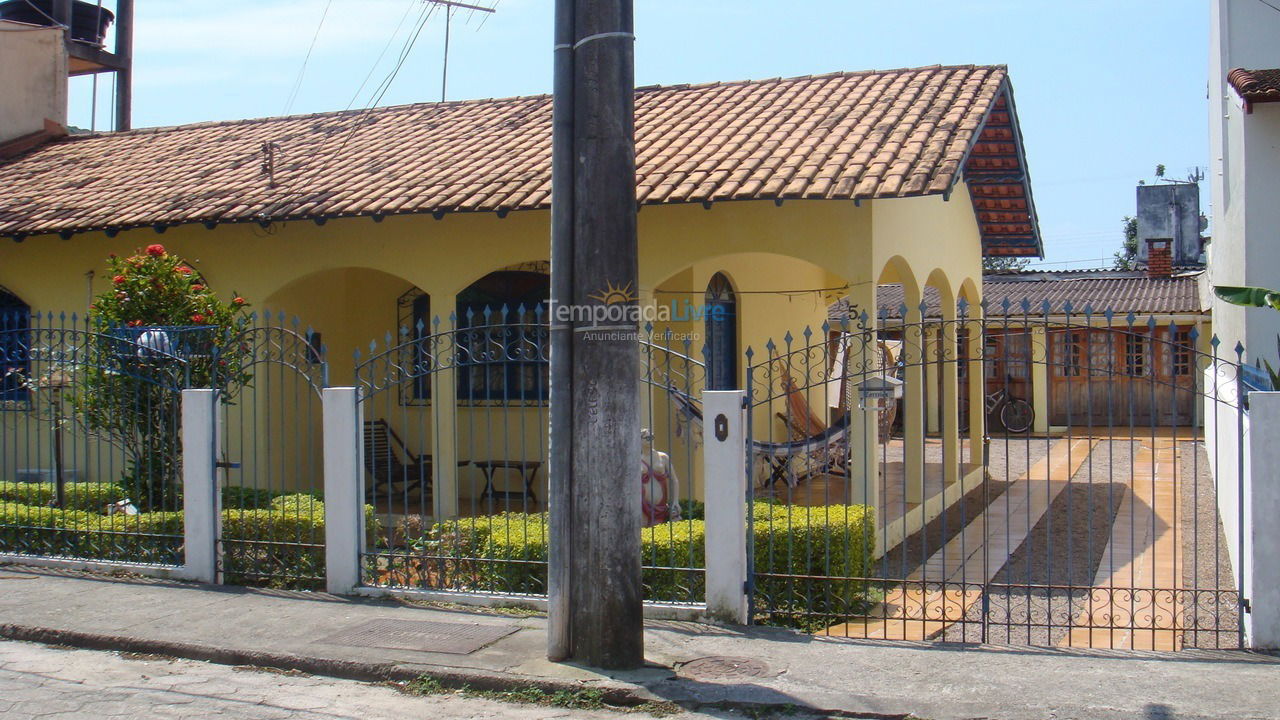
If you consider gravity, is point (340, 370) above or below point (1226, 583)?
above

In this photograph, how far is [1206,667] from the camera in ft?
18.8

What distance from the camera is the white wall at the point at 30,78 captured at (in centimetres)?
1647

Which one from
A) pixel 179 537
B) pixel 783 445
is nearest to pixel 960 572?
pixel 783 445

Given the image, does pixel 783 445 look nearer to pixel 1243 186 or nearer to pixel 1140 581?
pixel 1140 581

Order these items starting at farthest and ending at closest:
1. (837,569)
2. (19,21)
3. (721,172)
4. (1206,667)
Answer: (19,21), (721,172), (837,569), (1206,667)

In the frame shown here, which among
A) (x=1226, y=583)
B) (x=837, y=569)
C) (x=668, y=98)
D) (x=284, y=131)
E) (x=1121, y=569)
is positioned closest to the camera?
(x=837, y=569)

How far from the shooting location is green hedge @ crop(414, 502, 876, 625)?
6938 mm

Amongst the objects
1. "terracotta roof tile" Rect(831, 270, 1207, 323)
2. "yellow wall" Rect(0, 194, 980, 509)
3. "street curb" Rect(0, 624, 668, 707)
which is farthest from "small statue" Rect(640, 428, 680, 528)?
"terracotta roof tile" Rect(831, 270, 1207, 323)

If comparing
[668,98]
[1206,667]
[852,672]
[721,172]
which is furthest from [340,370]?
[1206,667]

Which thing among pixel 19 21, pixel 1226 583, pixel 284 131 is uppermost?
pixel 19 21

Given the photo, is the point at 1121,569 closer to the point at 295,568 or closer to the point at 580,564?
the point at 580,564

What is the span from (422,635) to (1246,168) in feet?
29.4

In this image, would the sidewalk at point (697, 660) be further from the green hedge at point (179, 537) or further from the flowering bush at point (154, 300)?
the flowering bush at point (154, 300)

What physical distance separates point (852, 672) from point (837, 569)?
1767 mm
